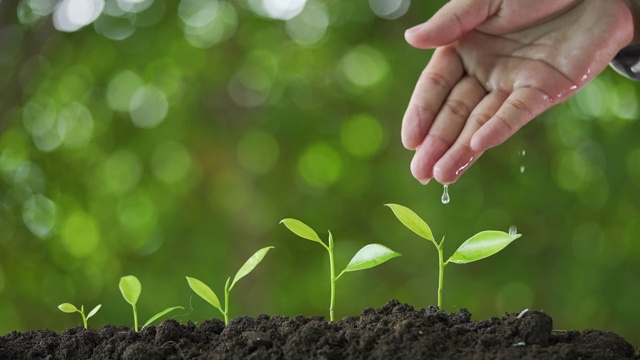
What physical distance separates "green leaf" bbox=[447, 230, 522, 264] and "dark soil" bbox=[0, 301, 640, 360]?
0.08 m

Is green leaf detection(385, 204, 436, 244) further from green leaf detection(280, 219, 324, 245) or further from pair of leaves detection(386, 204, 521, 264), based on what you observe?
green leaf detection(280, 219, 324, 245)

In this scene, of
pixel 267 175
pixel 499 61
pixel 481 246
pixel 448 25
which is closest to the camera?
pixel 481 246

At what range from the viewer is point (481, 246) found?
94 cm

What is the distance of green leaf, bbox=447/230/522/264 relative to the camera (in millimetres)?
922

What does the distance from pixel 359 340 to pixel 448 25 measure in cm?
71

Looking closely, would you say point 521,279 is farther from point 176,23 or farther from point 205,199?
point 176,23

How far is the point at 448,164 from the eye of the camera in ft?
3.86

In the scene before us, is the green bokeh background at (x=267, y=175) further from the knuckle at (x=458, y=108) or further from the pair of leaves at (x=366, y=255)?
the pair of leaves at (x=366, y=255)

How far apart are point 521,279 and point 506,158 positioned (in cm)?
51

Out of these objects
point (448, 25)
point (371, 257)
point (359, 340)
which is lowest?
point (359, 340)

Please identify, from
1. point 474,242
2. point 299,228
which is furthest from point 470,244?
point 299,228

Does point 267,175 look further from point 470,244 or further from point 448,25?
point 470,244

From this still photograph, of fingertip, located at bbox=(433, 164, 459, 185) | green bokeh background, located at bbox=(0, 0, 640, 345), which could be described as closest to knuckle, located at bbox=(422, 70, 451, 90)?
fingertip, located at bbox=(433, 164, 459, 185)

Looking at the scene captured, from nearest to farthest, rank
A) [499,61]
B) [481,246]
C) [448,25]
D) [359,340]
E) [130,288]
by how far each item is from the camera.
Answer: [359,340] < [481,246] < [130,288] < [448,25] < [499,61]
